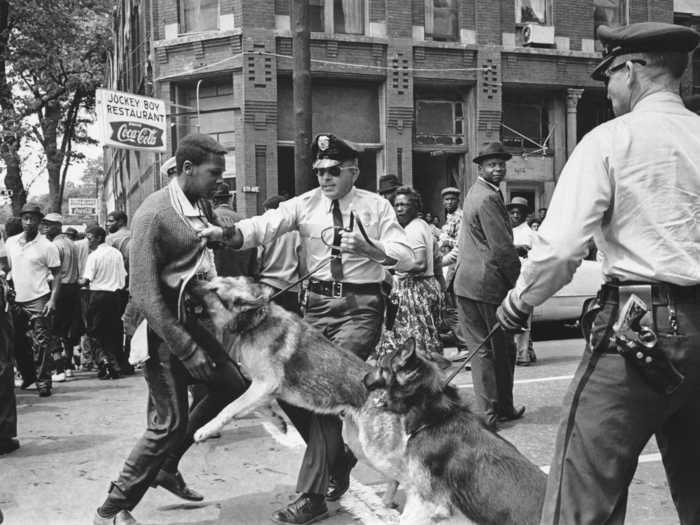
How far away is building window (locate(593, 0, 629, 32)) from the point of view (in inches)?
809

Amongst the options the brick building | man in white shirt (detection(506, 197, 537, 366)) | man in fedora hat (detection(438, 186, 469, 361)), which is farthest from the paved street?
the brick building

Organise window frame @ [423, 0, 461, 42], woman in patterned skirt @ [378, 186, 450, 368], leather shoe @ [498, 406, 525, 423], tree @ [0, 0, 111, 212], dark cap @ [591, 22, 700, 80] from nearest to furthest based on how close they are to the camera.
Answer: dark cap @ [591, 22, 700, 80] → leather shoe @ [498, 406, 525, 423] → woman in patterned skirt @ [378, 186, 450, 368] → window frame @ [423, 0, 461, 42] → tree @ [0, 0, 111, 212]

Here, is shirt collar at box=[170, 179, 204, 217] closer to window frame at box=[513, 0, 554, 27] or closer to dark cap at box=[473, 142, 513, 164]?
dark cap at box=[473, 142, 513, 164]

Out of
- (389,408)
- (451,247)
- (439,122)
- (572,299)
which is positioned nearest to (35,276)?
(451,247)

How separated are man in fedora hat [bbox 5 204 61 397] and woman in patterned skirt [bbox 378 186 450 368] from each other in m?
4.05

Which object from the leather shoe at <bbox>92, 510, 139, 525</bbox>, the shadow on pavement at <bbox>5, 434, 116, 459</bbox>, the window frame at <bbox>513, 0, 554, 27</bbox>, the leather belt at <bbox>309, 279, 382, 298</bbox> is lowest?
the shadow on pavement at <bbox>5, 434, 116, 459</bbox>

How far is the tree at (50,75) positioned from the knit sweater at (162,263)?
69.7ft

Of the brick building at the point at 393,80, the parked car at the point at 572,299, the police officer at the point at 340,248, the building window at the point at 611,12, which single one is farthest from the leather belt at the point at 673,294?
the building window at the point at 611,12

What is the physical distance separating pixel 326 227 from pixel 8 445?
3.35 meters

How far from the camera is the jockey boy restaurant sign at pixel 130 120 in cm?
1502

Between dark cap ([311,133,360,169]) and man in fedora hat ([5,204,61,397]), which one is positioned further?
man in fedora hat ([5,204,61,397])

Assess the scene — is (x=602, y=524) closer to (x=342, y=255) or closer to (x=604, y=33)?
(x=604, y=33)

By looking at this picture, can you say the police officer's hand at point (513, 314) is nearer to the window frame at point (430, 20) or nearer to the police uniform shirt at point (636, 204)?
the police uniform shirt at point (636, 204)

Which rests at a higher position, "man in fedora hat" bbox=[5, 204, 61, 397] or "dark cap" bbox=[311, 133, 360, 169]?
"dark cap" bbox=[311, 133, 360, 169]
